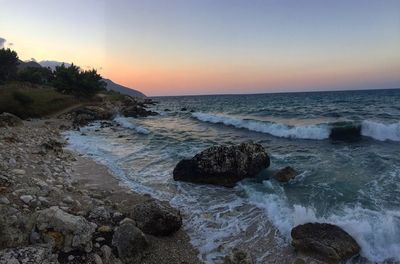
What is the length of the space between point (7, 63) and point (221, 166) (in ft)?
217

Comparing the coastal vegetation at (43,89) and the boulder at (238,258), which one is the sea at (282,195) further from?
the coastal vegetation at (43,89)

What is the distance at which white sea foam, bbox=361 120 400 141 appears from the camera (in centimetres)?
2262

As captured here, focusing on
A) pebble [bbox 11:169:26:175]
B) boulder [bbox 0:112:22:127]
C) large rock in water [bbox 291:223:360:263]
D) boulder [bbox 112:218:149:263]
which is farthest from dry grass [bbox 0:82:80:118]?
large rock in water [bbox 291:223:360:263]

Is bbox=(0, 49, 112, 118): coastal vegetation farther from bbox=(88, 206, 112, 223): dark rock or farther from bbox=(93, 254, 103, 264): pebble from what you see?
bbox=(93, 254, 103, 264): pebble

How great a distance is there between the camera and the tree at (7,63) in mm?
63656

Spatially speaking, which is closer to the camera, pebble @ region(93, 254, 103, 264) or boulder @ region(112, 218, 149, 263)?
pebble @ region(93, 254, 103, 264)

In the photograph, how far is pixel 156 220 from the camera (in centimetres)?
795

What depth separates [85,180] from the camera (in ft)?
41.1

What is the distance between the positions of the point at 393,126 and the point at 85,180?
67.9ft

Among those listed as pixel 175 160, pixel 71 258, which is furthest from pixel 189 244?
pixel 175 160

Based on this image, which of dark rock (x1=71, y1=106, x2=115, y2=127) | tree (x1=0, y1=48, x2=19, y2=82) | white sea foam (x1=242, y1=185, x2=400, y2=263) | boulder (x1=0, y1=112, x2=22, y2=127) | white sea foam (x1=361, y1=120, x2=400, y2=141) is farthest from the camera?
tree (x1=0, y1=48, x2=19, y2=82)

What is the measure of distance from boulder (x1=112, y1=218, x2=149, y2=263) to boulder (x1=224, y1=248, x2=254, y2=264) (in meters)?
1.78

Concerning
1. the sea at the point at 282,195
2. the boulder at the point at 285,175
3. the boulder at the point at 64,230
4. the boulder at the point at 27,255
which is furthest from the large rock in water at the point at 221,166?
the boulder at the point at 27,255

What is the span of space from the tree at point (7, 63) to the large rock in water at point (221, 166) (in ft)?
202
